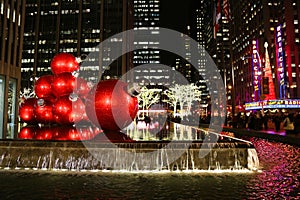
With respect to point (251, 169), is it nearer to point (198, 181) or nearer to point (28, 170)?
point (198, 181)

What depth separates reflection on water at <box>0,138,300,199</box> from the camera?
547 centimetres

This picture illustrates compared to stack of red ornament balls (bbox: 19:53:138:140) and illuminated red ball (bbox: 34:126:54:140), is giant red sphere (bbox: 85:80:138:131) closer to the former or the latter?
stack of red ornament balls (bbox: 19:53:138:140)

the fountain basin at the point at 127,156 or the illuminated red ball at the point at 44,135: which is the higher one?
the illuminated red ball at the point at 44,135

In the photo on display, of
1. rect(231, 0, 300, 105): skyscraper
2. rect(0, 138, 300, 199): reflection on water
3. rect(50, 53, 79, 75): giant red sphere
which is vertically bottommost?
rect(0, 138, 300, 199): reflection on water

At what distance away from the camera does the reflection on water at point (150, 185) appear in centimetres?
547

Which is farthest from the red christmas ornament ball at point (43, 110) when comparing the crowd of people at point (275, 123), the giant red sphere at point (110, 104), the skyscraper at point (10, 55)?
the crowd of people at point (275, 123)

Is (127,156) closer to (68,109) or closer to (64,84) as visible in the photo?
(68,109)

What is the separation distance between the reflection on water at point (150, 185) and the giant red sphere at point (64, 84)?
5809 mm

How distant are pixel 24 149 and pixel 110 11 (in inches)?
3799

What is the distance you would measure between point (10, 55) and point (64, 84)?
1036cm

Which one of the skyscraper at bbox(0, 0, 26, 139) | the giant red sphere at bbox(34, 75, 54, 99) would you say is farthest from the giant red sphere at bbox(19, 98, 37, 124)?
Result: the skyscraper at bbox(0, 0, 26, 139)

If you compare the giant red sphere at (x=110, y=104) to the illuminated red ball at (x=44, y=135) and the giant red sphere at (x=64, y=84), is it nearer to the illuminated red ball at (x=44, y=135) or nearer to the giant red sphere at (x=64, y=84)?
the illuminated red ball at (x=44, y=135)

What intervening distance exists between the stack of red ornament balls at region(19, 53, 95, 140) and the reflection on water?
17.3ft

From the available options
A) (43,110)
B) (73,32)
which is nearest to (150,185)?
(43,110)
